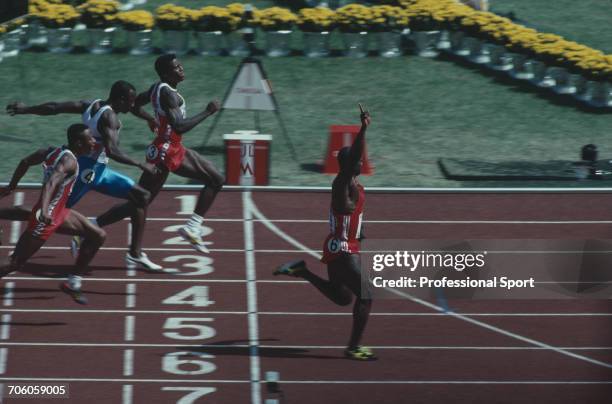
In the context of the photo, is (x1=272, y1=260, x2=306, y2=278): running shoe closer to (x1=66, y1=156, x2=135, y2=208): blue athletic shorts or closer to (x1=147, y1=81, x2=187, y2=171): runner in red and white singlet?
(x1=66, y1=156, x2=135, y2=208): blue athletic shorts

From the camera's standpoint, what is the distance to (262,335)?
13375mm

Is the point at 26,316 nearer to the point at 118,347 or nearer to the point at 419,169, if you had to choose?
the point at 118,347

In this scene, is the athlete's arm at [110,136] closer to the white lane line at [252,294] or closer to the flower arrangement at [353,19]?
the white lane line at [252,294]

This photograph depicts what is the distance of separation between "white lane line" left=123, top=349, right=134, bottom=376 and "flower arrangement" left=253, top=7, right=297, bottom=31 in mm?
13675

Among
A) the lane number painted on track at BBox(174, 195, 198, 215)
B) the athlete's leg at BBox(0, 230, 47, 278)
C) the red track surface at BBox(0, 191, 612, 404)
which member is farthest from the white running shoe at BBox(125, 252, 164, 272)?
the lane number painted on track at BBox(174, 195, 198, 215)

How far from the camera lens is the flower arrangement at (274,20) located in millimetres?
A: 25500

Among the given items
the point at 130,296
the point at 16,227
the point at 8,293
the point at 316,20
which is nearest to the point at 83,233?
the point at 130,296

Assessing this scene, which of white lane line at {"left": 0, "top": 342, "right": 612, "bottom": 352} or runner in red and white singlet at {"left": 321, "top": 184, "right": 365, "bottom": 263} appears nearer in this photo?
runner in red and white singlet at {"left": 321, "top": 184, "right": 365, "bottom": 263}

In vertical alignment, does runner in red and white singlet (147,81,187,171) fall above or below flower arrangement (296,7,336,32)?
above

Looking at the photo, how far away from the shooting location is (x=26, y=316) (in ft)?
44.8

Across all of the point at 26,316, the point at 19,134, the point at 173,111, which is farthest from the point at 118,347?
the point at 19,134

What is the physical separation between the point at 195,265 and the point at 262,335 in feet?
7.90

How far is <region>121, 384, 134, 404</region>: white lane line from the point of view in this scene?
1156 cm

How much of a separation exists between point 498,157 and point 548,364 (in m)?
8.06
